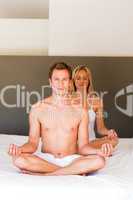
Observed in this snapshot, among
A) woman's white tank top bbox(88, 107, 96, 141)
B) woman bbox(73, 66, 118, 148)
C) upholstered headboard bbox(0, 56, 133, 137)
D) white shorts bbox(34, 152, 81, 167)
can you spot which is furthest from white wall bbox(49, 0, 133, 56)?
white shorts bbox(34, 152, 81, 167)

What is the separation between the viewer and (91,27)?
344 centimetres

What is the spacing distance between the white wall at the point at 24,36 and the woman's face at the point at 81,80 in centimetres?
62

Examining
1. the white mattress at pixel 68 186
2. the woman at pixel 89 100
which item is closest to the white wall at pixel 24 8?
the woman at pixel 89 100

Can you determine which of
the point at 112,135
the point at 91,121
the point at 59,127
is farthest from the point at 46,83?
the point at 59,127

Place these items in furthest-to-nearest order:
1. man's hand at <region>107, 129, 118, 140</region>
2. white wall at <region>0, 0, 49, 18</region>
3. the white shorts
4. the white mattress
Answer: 1. white wall at <region>0, 0, 49, 18</region>
2. man's hand at <region>107, 129, 118, 140</region>
3. the white shorts
4. the white mattress

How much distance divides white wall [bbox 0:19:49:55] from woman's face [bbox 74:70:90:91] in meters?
0.62

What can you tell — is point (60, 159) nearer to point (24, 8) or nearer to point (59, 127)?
point (59, 127)

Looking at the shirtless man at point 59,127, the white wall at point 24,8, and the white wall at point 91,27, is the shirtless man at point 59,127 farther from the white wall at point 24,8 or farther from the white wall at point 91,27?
the white wall at point 24,8

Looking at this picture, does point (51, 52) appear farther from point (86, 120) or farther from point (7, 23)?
point (86, 120)

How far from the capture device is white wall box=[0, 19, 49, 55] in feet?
11.6

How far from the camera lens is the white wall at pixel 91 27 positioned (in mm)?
3414

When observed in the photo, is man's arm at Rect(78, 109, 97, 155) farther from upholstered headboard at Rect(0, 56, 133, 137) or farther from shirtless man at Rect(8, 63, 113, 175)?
upholstered headboard at Rect(0, 56, 133, 137)

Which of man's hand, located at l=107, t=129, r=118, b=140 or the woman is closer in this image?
man's hand, located at l=107, t=129, r=118, b=140

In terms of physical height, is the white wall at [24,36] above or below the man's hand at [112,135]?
above
